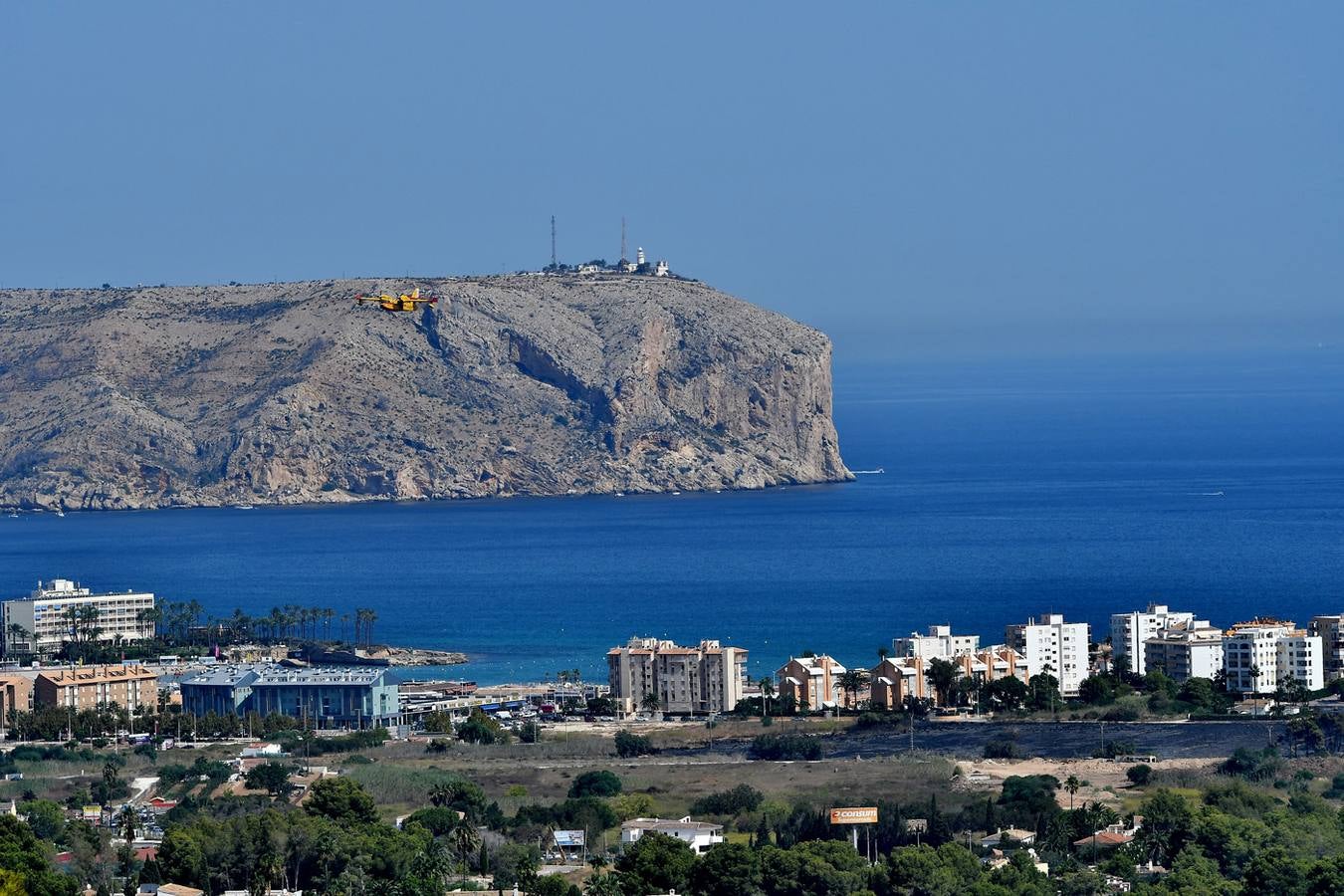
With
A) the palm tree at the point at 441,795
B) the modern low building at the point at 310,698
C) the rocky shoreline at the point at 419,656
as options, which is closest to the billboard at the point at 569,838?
the palm tree at the point at 441,795

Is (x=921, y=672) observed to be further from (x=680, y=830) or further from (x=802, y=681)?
(x=680, y=830)

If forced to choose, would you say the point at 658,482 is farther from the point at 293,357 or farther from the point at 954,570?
the point at 954,570

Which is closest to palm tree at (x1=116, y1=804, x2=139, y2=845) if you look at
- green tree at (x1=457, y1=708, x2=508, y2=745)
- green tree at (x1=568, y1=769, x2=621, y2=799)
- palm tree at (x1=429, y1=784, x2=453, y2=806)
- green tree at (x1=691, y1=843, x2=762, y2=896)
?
palm tree at (x1=429, y1=784, x2=453, y2=806)

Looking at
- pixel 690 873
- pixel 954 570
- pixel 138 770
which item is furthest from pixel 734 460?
pixel 690 873

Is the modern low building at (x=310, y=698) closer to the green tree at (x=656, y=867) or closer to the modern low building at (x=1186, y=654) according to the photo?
the modern low building at (x=1186, y=654)

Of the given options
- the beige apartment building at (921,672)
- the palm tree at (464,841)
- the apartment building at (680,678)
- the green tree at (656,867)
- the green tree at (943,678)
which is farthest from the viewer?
the apartment building at (680,678)

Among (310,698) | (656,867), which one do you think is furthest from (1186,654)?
(656,867)
